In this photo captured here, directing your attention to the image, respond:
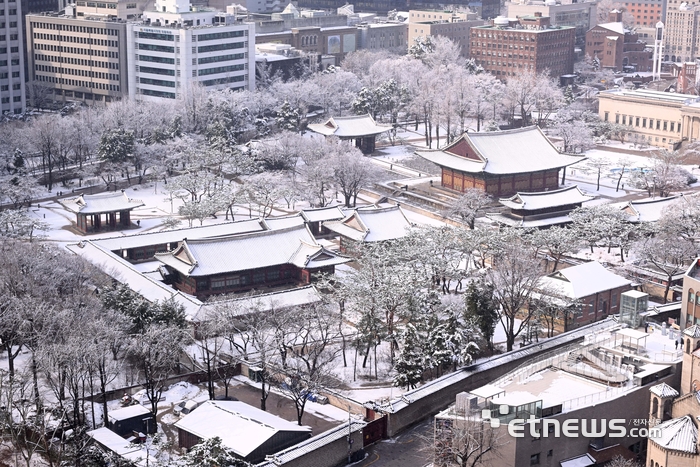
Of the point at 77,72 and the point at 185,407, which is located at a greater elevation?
the point at 77,72

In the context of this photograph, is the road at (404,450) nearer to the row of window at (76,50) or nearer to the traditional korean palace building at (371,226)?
the traditional korean palace building at (371,226)

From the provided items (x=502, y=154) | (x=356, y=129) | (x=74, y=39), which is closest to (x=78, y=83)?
(x=74, y=39)

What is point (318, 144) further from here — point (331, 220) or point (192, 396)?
point (192, 396)

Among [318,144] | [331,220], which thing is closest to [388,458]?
[331,220]

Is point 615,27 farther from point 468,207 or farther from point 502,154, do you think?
point 468,207

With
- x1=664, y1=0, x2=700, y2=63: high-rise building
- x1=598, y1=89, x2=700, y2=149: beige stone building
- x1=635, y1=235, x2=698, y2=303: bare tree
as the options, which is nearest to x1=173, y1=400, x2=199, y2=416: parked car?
x1=635, y1=235, x2=698, y2=303: bare tree

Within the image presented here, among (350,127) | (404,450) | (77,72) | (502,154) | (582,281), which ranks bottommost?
(404,450)
